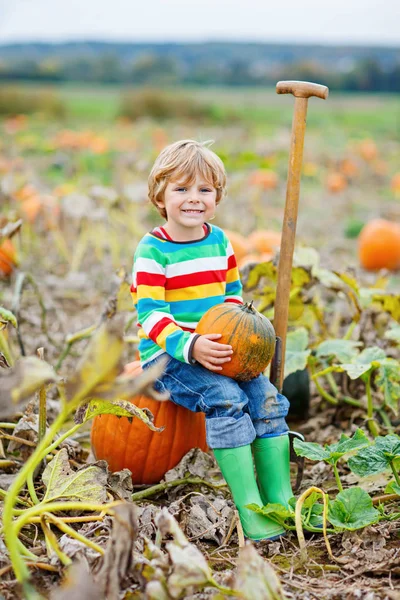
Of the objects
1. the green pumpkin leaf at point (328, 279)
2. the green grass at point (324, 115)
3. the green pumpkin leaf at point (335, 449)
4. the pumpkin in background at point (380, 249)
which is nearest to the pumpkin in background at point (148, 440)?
the green pumpkin leaf at point (335, 449)

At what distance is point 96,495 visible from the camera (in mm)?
2273

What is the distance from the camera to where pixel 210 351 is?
7.59 feet

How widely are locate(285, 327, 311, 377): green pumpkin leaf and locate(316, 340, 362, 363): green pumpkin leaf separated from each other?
0.24ft

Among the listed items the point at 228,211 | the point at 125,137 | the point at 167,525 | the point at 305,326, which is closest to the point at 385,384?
the point at 305,326

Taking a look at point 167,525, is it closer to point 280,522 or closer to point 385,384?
point 280,522

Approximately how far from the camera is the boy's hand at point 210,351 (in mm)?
2312

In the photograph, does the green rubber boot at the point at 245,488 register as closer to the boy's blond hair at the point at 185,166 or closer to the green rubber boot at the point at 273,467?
the green rubber boot at the point at 273,467

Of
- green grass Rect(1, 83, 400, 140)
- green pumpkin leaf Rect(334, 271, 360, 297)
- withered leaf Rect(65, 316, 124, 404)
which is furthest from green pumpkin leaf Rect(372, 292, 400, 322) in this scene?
green grass Rect(1, 83, 400, 140)

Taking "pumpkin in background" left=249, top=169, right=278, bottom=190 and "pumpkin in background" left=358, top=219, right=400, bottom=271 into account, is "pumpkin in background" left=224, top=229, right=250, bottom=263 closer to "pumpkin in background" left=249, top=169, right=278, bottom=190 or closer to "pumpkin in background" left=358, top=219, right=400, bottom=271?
"pumpkin in background" left=358, top=219, right=400, bottom=271

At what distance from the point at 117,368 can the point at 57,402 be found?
5.77 ft

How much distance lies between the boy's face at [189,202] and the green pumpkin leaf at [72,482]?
85 centimetres

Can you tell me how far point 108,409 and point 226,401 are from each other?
1.27 feet

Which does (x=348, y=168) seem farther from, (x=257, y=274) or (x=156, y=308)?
(x=156, y=308)

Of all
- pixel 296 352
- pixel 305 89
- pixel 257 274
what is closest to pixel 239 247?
pixel 257 274
